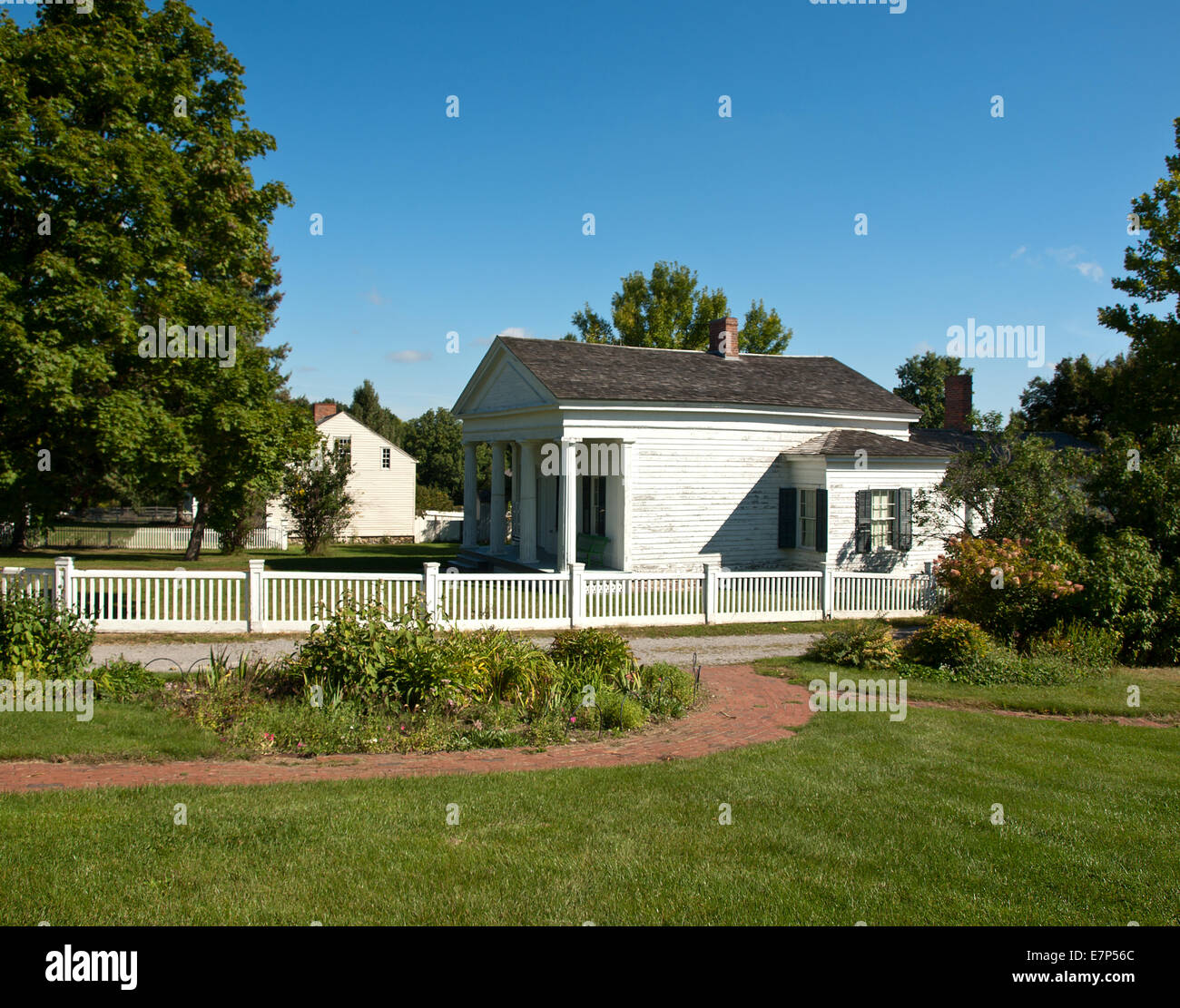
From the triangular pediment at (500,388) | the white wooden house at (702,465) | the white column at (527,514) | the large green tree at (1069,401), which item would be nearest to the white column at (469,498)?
the triangular pediment at (500,388)

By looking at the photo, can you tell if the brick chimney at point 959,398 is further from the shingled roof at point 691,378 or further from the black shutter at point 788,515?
the black shutter at point 788,515

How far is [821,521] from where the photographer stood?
21672 millimetres

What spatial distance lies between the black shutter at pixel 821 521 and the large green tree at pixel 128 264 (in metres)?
12.8

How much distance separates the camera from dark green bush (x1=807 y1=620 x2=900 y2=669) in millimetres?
12609

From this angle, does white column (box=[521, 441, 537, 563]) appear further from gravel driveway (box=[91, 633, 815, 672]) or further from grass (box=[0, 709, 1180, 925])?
grass (box=[0, 709, 1180, 925])

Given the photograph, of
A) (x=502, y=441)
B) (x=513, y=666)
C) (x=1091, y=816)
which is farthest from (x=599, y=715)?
(x=502, y=441)

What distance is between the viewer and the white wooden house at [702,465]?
21219 mm

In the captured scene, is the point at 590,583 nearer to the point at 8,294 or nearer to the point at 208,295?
the point at 208,295

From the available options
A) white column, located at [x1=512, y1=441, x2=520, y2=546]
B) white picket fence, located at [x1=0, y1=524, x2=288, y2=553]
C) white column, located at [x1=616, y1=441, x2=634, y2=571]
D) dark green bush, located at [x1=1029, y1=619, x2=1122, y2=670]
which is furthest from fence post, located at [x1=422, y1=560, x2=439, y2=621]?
white picket fence, located at [x1=0, y1=524, x2=288, y2=553]

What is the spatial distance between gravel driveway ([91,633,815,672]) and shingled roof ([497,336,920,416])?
7.64m

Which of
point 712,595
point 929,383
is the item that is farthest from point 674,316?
point 712,595

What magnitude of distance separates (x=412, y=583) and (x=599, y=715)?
6408 mm

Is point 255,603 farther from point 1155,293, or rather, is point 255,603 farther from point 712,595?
point 1155,293

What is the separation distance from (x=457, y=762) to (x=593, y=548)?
48.7ft
